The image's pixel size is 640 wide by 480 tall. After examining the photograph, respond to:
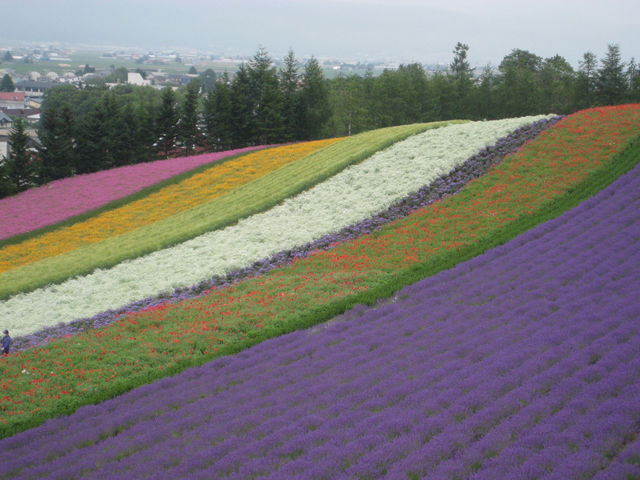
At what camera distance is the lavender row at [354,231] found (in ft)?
76.0

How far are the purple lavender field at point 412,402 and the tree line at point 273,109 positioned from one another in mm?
45429

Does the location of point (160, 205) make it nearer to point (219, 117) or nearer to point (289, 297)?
point (289, 297)

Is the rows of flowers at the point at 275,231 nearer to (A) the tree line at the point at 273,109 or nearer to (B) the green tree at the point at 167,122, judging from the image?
(A) the tree line at the point at 273,109

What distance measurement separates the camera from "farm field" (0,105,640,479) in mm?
10945

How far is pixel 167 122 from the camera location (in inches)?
2655

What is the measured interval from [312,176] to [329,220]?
29.9 feet

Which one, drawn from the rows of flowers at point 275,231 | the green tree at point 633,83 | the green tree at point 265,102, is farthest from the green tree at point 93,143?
the green tree at point 633,83

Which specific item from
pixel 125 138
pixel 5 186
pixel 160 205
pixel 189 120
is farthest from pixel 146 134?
pixel 160 205

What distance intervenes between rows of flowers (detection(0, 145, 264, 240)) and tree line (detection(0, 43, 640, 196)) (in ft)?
16.6

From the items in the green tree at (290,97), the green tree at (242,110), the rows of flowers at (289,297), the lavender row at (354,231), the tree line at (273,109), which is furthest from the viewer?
the green tree at (290,97)

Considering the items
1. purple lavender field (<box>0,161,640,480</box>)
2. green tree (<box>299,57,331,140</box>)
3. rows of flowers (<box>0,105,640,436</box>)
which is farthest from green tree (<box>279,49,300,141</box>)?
purple lavender field (<box>0,161,640,480</box>)

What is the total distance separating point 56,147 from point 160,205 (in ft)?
74.1

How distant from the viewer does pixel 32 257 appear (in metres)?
36.5

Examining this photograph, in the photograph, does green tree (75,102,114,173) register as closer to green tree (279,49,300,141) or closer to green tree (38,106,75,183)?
green tree (38,106,75,183)
